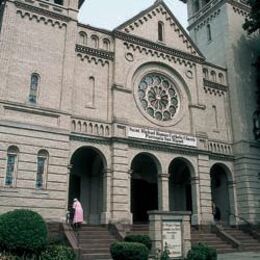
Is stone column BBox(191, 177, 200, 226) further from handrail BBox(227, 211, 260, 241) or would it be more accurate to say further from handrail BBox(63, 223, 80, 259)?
handrail BBox(63, 223, 80, 259)

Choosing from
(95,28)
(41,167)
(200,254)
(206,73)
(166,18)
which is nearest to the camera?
(200,254)

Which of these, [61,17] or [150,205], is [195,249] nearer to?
[150,205]

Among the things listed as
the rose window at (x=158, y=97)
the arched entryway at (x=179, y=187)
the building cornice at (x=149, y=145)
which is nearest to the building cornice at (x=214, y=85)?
the rose window at (x=158, y=97)

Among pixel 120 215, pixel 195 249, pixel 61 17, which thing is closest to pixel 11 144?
pixel 120 215

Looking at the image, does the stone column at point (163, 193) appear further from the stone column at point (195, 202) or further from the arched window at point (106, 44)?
the arched window at point (106, 44)

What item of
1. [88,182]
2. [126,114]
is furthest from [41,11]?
[88,182]

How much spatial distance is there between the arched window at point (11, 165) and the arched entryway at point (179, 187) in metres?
12.7

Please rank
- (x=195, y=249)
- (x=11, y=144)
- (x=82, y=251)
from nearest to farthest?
(x=195, y=249) < (x=82, y=251) < (x=11, y=144)

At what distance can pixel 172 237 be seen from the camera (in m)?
15.0

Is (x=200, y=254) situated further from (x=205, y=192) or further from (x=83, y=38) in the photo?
(x=83, y=38)

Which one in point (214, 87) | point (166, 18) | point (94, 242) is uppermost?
point (166, 18)

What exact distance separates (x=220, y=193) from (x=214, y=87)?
7955 mm

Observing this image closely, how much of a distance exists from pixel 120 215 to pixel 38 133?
20.8 feet

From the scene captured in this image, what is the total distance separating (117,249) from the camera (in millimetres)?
13180
